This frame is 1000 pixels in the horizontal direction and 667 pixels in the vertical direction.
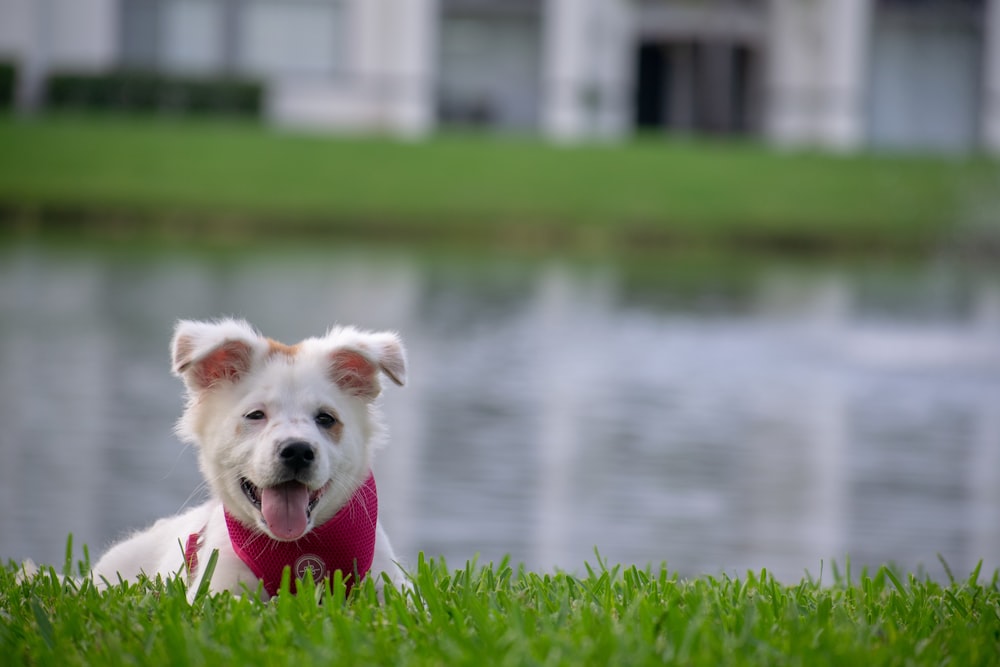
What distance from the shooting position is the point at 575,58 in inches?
1725

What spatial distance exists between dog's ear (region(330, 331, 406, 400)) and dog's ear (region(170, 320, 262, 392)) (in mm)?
251

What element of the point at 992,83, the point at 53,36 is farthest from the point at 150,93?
the point at 992,83

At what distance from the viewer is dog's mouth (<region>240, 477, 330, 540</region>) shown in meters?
4.62

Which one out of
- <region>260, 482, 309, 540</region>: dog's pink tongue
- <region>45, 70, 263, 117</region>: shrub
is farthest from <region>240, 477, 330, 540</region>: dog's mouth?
<region>45, 70, 263, 117</region>: shrub

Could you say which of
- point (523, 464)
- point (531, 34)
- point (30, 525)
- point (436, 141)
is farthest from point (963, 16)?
point (30, 525)

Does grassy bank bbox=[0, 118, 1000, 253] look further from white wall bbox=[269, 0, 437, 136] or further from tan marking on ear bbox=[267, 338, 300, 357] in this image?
tan marking on ear bbox=[267, 338, 300, 357]

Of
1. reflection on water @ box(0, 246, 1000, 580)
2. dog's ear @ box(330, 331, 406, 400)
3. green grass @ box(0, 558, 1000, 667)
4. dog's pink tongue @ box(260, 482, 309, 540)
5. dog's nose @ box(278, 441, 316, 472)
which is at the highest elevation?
dog's ear @ box(330, 331, 406, 400)

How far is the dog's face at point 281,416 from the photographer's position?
461cm

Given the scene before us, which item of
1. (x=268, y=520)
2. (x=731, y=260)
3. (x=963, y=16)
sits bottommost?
(x=731, y=260)

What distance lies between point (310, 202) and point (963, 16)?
24.8 metres

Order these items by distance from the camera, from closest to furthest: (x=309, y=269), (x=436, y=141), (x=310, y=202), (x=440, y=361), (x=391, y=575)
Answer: (x=391, y=575) < (x=440, y=361) < (x=309, y=269) < (x=310, y=202) < (x=436, y=141)

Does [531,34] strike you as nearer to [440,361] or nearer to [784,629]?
[440,361]

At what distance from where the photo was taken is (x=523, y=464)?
11211 millimetres

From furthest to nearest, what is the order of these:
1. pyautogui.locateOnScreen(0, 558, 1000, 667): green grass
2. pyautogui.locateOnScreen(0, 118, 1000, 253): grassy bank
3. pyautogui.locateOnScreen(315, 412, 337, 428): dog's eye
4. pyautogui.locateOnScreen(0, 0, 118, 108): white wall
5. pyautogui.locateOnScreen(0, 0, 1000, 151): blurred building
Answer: pyautogui.locateOnScreen(0, 0, 1000, 151): blurred building, pyautogui.locateOnScreen(0, 0, 118, 108): white wall, pyautogui.locateOnScreen(0, 118, 1000, 253): grassy bank, pyautogui.locateOnScreen(315, 412, 337, 428): dog's eye, pyautogui.locateOnScreen(0, 558, 1000, 667): green grass
